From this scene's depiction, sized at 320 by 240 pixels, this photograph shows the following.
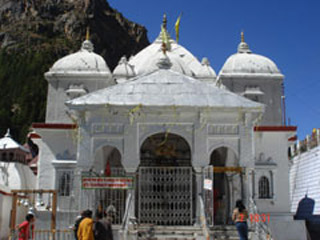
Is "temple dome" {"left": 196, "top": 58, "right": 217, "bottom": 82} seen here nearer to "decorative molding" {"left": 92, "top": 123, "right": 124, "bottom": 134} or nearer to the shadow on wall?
the shadow on wall

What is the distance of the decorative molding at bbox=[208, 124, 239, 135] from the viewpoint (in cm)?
1546

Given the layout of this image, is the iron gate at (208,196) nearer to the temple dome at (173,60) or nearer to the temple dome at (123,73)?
the temple dome at (173,60)

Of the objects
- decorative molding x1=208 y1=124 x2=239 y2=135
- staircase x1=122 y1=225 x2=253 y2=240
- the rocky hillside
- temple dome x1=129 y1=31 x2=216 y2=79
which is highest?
the rocky hillside

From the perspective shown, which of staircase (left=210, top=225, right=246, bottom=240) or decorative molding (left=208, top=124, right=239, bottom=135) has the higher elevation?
decorative molding (left=208, top=124, right=239, bottom=135)

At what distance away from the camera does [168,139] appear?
1927 centimetres

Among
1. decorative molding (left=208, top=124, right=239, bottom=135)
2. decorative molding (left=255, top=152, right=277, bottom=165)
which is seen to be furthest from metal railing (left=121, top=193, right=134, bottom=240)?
decorative molding (left=255, top=152, right=277, bottom=165)

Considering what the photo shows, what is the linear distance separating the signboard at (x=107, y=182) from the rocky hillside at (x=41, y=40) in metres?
52.2

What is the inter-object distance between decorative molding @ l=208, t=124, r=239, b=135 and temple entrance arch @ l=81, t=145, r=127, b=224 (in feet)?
11.5

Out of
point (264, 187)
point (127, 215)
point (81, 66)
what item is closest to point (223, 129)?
point (127, 215)

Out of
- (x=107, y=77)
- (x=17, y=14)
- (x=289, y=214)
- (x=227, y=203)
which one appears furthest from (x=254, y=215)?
(x=17, y=14)

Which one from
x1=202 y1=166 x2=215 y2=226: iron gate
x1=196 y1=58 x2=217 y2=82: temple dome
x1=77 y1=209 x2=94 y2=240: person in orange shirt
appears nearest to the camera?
x1=77 y1=209 x2=94 y2=240: person in orange shirt

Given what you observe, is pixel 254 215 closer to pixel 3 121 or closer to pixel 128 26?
pixel 3 121

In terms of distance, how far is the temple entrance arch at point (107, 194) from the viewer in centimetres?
Result: 1473

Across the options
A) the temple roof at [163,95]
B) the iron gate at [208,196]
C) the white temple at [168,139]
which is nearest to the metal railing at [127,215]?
the white temple at [168,139]
